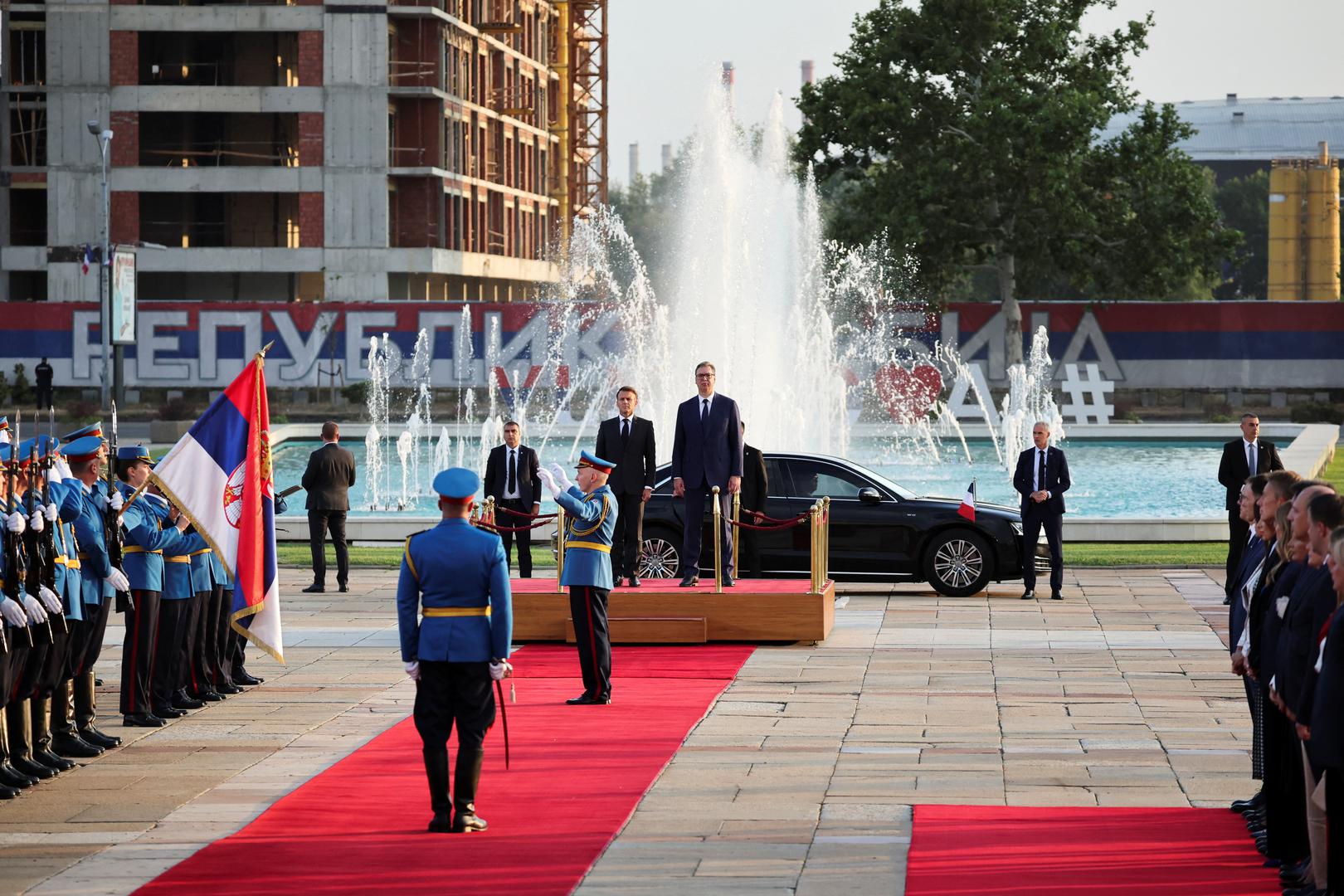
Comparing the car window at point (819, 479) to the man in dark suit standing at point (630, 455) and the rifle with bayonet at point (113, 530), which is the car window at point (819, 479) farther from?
the rifle with bayonet at point (113, 530)

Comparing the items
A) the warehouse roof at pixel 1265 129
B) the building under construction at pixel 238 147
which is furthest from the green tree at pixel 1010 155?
the warehouse roof at pixel 1265 129

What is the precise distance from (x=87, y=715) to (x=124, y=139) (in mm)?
58306

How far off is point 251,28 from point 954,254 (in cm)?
2613

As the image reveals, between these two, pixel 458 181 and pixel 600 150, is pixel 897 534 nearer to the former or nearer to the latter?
pixel 458 181

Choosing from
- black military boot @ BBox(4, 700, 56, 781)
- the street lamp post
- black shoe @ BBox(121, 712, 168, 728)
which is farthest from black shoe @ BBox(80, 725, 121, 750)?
the street lamp post

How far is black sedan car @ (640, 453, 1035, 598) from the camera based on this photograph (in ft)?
66.6

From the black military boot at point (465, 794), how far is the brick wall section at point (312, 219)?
196 feet

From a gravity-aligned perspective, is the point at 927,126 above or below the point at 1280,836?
above

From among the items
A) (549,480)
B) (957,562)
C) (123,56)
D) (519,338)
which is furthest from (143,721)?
(123,56)

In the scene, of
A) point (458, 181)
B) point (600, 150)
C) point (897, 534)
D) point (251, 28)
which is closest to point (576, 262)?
point (600, 150)

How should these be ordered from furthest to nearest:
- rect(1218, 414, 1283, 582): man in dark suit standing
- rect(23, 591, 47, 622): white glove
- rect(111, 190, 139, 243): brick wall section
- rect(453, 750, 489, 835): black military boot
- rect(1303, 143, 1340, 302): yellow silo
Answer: rect(1303, 143, 1340, 302): yellow silo
rect(111, 190, 139, 243): brick wall section
rect(1218, 414, 1283, 582): man in dark suit standing
rect(23, 591, 47, 622): white glove
rect(453, 750, 489, 835): black military boot

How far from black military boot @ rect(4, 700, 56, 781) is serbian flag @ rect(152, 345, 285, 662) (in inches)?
86.2

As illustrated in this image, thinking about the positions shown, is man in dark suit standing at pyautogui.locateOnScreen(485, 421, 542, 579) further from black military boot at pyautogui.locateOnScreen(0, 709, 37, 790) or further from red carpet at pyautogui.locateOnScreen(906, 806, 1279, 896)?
red carpet at pyautogui.locateOnScreen(906, 806, 1279, 896)

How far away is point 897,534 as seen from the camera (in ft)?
67.2
